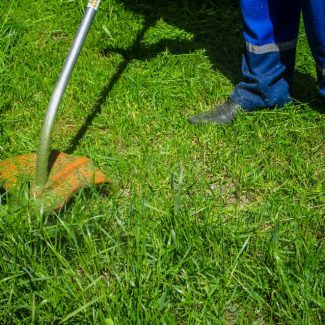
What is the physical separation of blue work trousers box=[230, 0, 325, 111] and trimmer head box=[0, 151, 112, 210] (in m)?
0.94

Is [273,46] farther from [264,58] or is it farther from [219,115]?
[219,115]

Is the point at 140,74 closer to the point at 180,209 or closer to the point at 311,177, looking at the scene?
the point at 311,177

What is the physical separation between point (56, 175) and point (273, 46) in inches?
46.9

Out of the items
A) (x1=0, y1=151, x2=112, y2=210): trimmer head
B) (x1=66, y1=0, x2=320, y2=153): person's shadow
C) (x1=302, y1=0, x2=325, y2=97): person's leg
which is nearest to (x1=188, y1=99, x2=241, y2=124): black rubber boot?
(x1=66, y1=0, x2=320, y2=153): person's shadow

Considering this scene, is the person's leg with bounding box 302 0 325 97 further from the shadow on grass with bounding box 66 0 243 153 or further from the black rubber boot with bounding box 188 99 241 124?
the shadow on grass with bounding box 66 0 243 153

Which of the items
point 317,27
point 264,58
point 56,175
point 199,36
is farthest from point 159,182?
point 199,36

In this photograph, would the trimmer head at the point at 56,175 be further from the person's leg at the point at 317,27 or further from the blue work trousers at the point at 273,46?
the person's leg at the point at 317,27

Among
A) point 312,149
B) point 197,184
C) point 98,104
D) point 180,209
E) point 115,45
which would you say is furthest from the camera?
point 115,45

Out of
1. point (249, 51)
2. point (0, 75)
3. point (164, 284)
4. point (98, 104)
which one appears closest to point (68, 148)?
point (98, 104)

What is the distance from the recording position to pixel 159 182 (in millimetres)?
3143

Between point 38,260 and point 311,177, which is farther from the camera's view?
point 311,177

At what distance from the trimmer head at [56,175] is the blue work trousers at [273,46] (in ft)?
3.07

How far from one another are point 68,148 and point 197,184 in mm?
726

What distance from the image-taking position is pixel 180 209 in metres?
2.62
